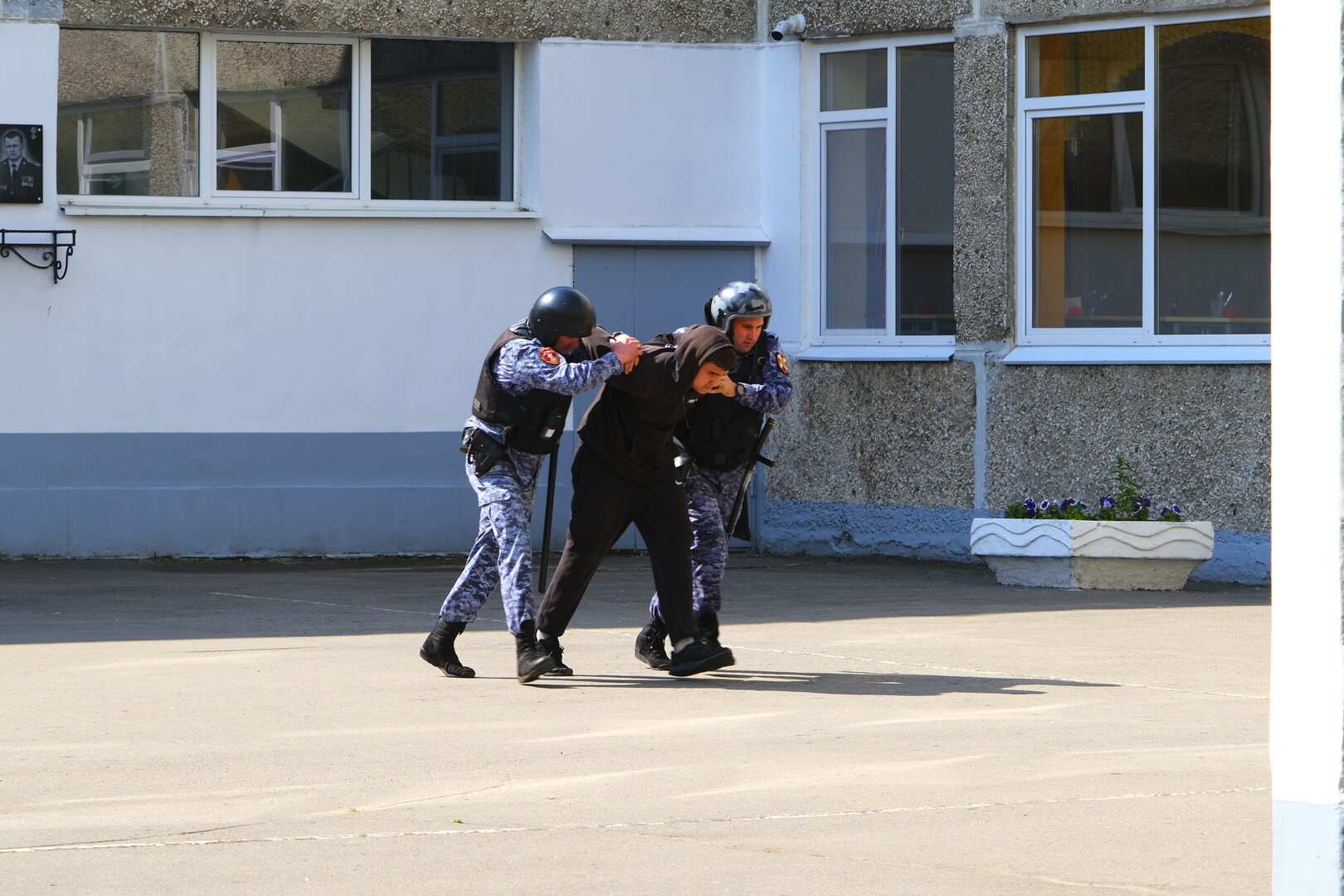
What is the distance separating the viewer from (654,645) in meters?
8.60

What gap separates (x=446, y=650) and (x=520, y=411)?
1.10 metres

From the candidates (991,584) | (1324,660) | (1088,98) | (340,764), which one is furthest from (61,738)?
(1088,98)

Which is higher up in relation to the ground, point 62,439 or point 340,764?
point 62,439

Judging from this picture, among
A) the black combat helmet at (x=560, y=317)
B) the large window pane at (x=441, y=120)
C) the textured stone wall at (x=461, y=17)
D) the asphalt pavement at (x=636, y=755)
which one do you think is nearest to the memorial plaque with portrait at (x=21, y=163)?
the textured stone wall at (x=461, y=17)

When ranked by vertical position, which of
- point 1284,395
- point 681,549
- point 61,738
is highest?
point 1284,395

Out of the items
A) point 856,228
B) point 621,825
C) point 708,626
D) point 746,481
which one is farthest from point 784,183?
point 621,825

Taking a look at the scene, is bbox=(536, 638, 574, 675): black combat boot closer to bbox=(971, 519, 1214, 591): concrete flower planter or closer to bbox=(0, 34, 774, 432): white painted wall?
bbox=(971, 519, 1214, 591): concrete flower planter

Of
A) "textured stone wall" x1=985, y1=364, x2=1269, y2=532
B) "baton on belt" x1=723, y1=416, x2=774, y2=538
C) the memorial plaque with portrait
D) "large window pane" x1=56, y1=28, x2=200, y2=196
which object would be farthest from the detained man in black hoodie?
"large window pane" x1=56, y1=28, x2=200, y2=196

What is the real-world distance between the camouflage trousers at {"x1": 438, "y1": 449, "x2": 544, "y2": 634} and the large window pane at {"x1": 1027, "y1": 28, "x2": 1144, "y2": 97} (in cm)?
632

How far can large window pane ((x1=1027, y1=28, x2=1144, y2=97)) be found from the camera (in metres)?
12.9

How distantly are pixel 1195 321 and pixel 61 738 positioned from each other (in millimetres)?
8338

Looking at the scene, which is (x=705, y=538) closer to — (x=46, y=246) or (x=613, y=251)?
(x=613, y=251)

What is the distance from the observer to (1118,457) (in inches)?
500

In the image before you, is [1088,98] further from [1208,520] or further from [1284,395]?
[1284,395]
